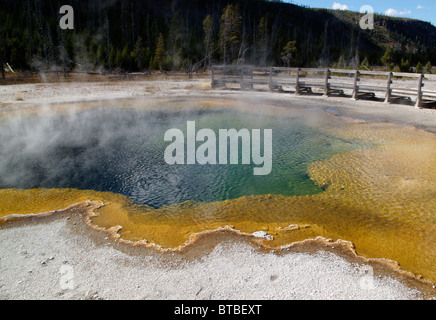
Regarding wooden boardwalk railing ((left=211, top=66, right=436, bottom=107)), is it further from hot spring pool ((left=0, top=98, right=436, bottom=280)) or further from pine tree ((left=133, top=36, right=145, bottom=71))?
pine tree ((left=133, top=36, right=145, bottom=71))

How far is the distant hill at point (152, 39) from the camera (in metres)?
39.4

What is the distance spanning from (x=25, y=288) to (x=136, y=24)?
61570mm

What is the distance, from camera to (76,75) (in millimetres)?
35500

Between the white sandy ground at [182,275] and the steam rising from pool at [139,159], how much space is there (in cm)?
220

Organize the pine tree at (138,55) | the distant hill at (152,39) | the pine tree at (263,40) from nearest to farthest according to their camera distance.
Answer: the distant hill at (152,39) → the pine tree at (138,55) → the pine tree at (263,40)

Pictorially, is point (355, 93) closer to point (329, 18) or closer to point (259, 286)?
point (259, 286)

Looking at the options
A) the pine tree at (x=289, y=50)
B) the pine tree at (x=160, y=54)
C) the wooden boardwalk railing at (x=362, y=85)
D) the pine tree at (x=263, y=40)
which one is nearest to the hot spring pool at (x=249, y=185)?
the wooden boardwalk railing at (x=362, y=85)

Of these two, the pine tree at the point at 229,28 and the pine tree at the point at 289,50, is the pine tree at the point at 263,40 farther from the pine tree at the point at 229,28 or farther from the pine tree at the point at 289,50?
the pine tree at the point at 229,28

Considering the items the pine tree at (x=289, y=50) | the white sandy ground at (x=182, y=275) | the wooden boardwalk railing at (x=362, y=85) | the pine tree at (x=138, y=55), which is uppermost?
the pine tree at (x=289, y=50)

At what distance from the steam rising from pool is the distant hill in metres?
25.4

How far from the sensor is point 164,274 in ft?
14.5

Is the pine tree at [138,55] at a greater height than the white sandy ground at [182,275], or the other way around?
the pine tree at [138,55]

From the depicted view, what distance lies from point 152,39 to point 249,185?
50.9 m

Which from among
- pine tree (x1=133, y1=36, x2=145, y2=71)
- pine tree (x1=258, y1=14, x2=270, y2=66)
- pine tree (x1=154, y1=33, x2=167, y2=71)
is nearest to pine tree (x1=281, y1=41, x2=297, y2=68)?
pine tree (x1=258, y1=14, x2=270, y2=66)
